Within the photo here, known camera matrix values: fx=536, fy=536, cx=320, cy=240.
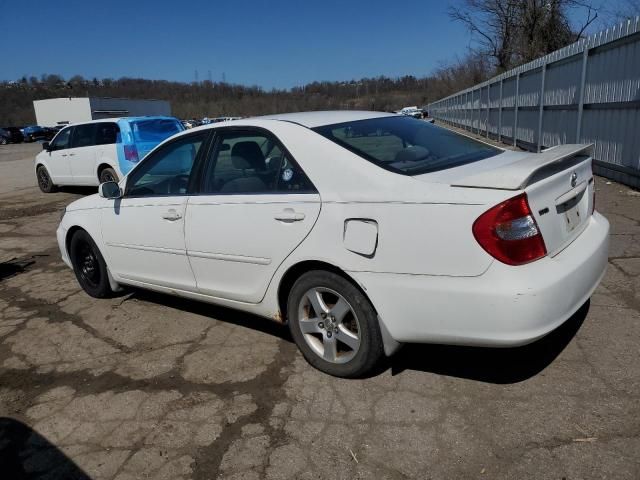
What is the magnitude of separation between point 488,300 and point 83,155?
12.0m

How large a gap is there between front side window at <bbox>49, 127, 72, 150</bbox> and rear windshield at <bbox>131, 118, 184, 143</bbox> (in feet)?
8.60

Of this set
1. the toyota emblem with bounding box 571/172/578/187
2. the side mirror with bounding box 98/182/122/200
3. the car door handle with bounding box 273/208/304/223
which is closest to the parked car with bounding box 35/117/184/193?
the side mirror with bounding box 98/182/122/200

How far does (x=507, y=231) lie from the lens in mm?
2559

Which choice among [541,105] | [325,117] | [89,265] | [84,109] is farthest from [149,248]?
[84,109]

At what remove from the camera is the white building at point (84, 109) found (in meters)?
49.5

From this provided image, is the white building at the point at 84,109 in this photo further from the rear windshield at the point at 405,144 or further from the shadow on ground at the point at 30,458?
the shadow on ground at the point at 30,458

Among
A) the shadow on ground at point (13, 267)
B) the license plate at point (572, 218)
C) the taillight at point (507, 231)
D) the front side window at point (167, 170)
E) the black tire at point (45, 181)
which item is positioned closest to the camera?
the taillight at point (507, 231)

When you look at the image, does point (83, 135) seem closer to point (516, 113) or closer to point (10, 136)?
point (516, 113)

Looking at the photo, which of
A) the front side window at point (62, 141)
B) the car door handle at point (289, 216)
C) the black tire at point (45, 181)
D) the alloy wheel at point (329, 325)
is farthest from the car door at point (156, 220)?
the black tire at point (45, 181)

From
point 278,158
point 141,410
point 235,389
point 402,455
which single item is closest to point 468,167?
point 278,158

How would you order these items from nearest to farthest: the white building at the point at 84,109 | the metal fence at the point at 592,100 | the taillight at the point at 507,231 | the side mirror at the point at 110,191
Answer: the taillight at the point at 507,231 < the side mirror at the point at 110,191 < the metal fence at the point at 592,100 < the white building at the point at 84,109

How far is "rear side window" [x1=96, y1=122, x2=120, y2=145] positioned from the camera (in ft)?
39.1

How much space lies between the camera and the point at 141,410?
3.17 metres

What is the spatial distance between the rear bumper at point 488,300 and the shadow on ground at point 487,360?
565mm
